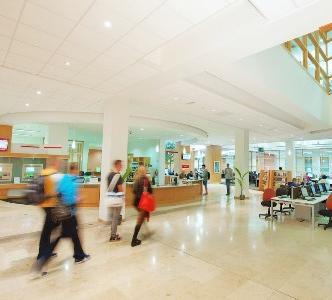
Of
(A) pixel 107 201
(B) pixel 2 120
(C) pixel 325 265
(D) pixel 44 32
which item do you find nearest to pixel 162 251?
(A) pixel 107 201

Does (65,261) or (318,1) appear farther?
(65,261)

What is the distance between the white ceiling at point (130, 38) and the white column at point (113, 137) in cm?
50

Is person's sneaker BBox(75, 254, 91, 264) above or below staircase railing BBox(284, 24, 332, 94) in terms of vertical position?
below

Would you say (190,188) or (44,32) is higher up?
(44,32)

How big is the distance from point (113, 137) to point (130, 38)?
3.25 metres

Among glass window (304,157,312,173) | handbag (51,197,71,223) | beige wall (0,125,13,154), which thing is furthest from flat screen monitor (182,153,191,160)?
handbag (51,197,71,223)

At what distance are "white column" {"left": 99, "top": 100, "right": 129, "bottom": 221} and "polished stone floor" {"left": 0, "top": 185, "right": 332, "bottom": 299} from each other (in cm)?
113

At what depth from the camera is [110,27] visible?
3.37 metres

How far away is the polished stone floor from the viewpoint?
298 centimetres

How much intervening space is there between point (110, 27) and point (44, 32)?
1.01 m

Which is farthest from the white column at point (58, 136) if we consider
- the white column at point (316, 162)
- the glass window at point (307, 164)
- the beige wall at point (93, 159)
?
the glass window at point (307, 164)

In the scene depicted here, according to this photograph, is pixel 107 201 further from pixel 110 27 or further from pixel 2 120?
pixel 2 120

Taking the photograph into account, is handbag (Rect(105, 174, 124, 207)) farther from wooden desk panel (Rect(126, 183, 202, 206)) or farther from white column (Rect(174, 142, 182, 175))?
white column (Rect(174, 142, 182, 175))

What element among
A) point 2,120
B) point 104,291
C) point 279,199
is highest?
point 2,120
